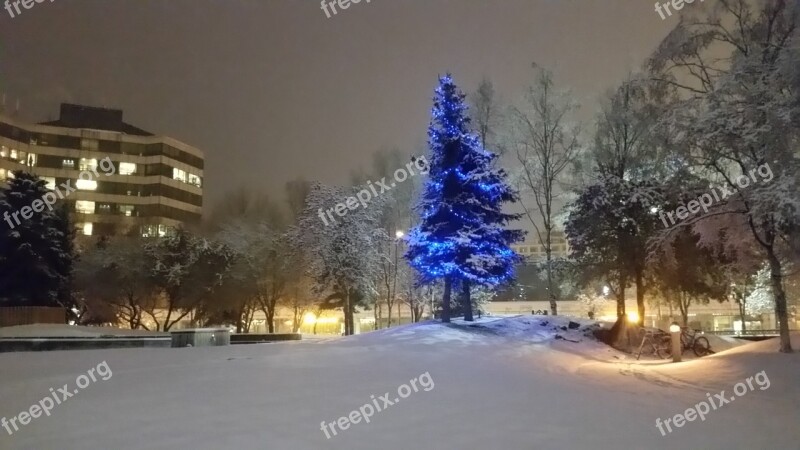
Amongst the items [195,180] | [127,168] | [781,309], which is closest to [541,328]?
[781,309]

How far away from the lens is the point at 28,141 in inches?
2992

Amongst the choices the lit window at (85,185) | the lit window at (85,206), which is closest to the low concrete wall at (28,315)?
the lit window at (85,206)

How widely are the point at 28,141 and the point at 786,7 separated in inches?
3235

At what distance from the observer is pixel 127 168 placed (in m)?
79.5

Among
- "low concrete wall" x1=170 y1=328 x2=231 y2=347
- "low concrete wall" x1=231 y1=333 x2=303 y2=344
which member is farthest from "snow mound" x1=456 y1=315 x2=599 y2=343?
"low concrete wall" x1=231 y1=333 x2=303 y2=344

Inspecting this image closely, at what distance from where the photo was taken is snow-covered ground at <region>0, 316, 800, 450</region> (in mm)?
8148

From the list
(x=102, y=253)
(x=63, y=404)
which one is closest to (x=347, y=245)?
(x=102, y=253)

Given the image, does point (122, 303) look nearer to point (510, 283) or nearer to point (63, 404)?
point (510, 283)

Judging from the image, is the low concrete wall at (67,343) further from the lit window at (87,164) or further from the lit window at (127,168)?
the lit window at (87,164)

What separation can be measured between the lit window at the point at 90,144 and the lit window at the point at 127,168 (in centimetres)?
416

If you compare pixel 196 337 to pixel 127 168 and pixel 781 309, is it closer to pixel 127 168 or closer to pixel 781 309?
pixel 781 309

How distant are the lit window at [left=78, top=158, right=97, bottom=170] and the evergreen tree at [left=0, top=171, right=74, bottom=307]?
47.4 m

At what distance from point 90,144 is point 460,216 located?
2726 inches

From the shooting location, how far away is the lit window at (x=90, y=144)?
7904cm
